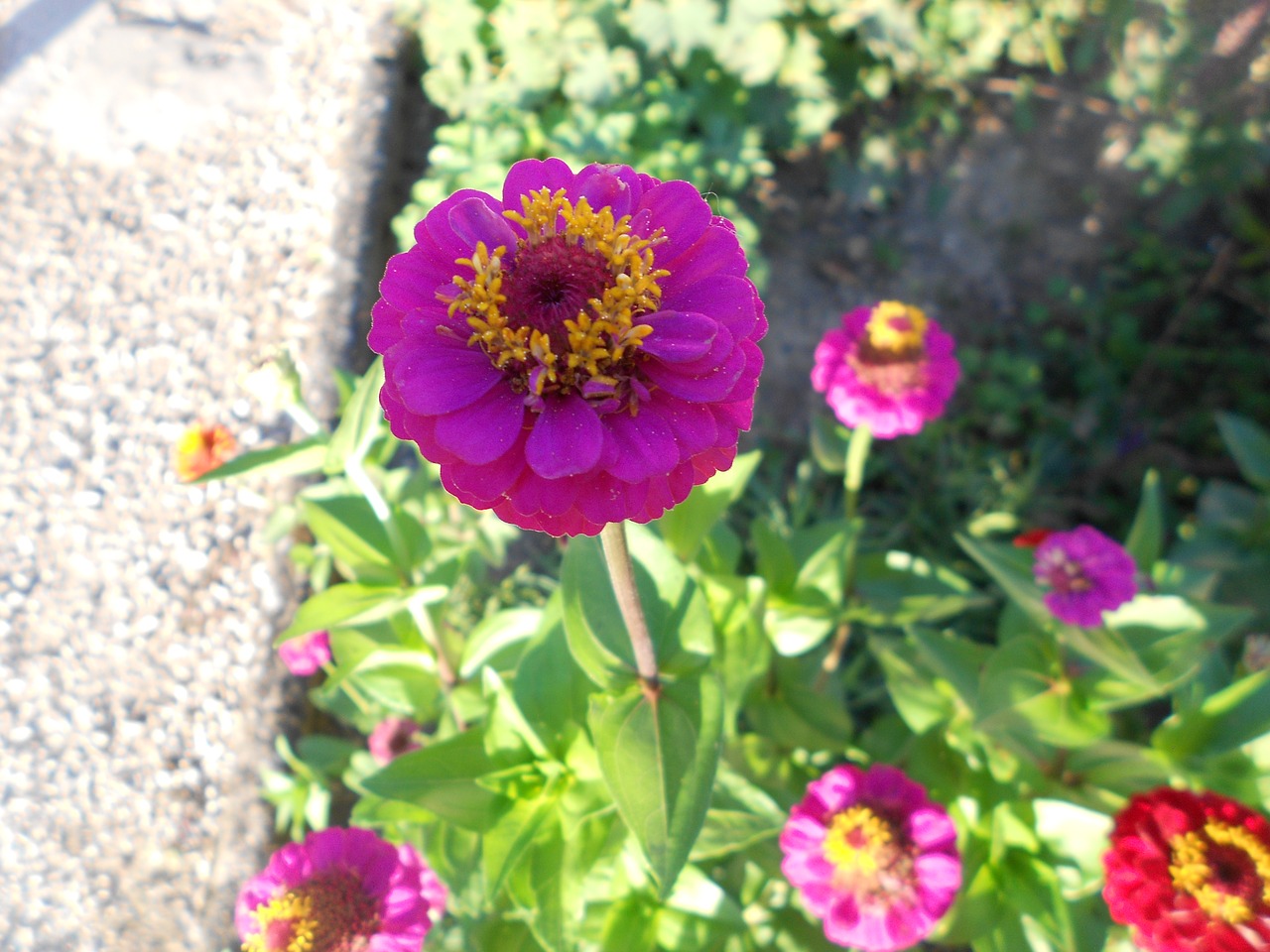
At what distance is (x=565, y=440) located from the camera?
844mm

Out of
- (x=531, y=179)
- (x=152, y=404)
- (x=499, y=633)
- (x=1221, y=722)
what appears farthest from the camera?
(x=152, y=404)

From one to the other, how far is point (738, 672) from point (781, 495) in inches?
46.7

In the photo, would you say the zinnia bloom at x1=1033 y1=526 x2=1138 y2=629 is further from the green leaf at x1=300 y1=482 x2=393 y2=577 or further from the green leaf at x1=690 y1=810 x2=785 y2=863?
the green leaf at x1=300 y1=482 x2=393 y2=577

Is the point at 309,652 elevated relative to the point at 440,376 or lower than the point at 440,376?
lower

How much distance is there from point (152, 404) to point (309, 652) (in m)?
1.30

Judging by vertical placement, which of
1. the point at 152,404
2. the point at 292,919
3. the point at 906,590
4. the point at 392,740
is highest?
the point at 906,590

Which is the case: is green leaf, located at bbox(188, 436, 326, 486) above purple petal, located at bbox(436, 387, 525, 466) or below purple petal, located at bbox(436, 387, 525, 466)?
below

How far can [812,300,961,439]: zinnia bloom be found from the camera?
1718mm

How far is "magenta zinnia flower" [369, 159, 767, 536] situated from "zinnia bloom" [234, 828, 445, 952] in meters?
0.92

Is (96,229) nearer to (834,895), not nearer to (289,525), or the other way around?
(289,525)

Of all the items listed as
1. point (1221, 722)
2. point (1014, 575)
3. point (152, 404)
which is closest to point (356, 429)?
point (1014, 575)

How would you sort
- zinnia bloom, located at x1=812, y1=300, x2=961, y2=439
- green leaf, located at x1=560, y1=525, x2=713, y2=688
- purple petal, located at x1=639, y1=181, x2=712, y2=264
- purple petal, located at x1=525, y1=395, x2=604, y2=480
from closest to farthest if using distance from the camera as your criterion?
1. purple petal, located at x1=525, y1=395, x2=604, y2=480
2. purple petal, located at x1=639, y1=181, x2=712, y2=264
3. green leaf, located at x1=560, y1=525, x2=713, y2=688
4. zinnia bloom, located at x1=812, y1=300, x2=961, y2=439

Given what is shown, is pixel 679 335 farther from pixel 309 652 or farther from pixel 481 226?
pixel 309 652

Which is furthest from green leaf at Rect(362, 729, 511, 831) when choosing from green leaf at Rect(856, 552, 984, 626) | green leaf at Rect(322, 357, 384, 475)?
green leaf at Rect(856, 552, 984, 626)
